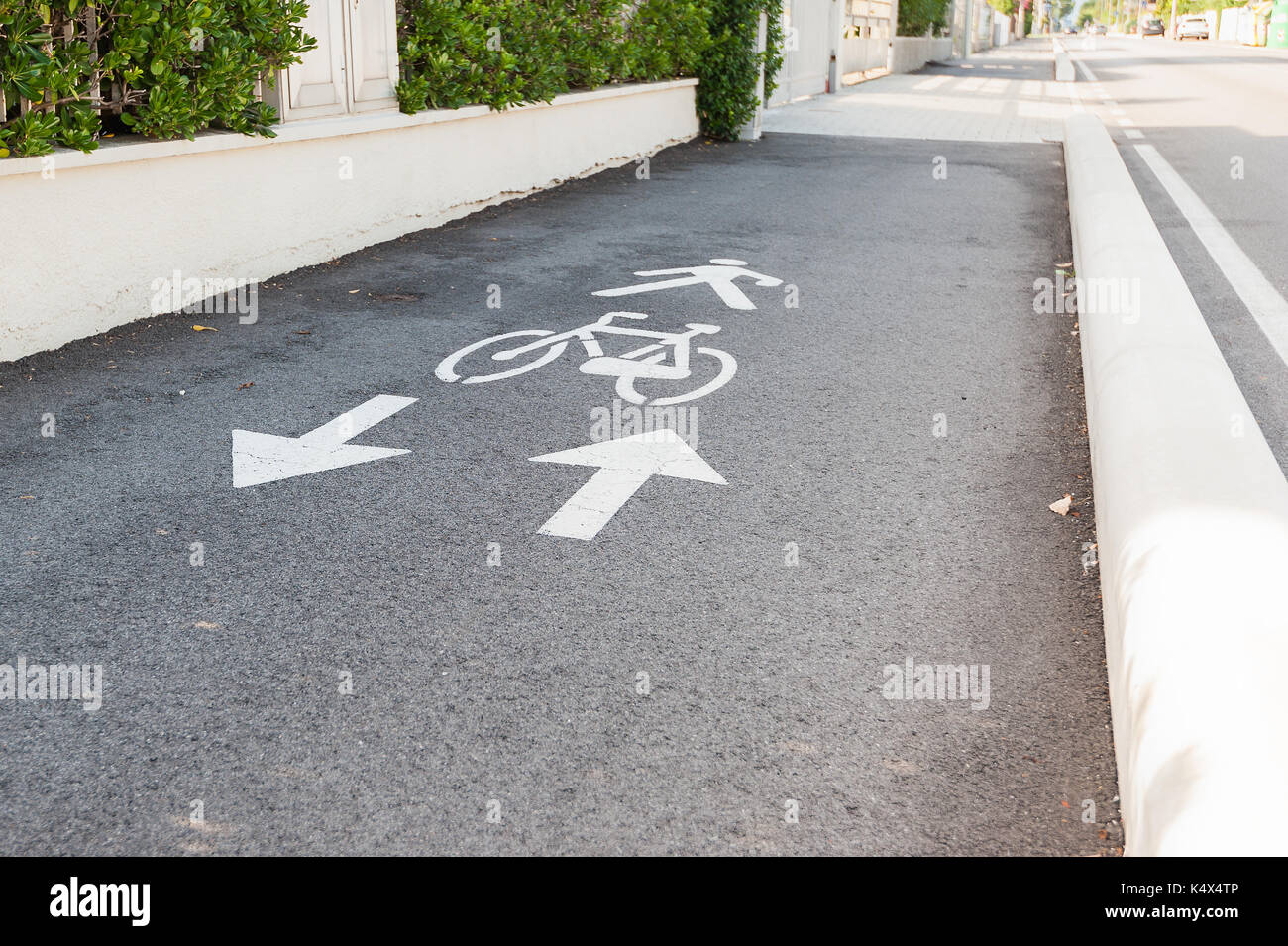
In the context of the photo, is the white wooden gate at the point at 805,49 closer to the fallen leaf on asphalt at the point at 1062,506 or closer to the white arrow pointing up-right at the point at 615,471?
the white arrow pointing up-right at the point at 615,471

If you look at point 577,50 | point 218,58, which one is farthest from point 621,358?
point 577,50

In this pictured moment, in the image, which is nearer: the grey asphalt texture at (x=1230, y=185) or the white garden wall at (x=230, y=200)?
the white garden wall at (x=230, y=200)

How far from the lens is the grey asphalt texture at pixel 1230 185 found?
20.5 ft

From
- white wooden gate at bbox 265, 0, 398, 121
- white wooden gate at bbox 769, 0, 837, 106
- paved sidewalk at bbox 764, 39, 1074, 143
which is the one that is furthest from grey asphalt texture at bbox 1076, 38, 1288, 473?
white wooden gate at bbox 769, 0, 837, 106

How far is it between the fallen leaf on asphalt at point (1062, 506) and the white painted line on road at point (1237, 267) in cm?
259

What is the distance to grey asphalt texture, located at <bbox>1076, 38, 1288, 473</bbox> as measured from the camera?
624 cm

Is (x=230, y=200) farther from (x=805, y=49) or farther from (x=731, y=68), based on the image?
(x=805, y=49)

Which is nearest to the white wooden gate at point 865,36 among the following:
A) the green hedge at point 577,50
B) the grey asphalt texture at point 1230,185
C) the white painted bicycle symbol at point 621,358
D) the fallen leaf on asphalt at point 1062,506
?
the grey asphalt texture at point 1230,185

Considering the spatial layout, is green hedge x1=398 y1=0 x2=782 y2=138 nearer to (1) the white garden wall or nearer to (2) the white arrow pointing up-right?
(1) the white garden wall

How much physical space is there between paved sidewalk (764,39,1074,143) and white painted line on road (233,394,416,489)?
14.3 metres

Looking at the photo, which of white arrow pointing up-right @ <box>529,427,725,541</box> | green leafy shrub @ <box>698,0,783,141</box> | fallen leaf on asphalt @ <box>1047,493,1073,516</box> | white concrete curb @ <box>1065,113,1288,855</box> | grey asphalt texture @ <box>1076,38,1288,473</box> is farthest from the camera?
green leafy shrub @ <box>698,0,783,141</box>

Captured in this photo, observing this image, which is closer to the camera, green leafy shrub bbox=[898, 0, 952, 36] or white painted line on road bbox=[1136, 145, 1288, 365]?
white painted line on road bbox=[1136, 145, 1288, 365]
